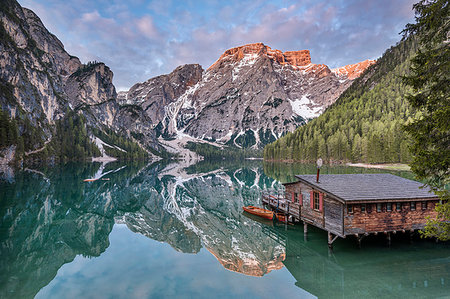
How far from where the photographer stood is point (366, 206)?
67.1 ft

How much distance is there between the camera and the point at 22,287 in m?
15.7

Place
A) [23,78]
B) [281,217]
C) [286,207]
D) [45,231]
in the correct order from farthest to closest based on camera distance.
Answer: [23,78] → [281,217] → [286,207] → [45,231]

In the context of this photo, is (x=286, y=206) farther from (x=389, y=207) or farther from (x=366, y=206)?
(x=389, y=207)

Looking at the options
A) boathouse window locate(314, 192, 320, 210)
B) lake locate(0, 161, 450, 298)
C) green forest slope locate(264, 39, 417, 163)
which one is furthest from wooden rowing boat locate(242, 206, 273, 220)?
green forest slope locate(264, 39, 417, 163)

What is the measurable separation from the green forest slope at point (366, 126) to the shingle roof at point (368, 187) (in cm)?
8447

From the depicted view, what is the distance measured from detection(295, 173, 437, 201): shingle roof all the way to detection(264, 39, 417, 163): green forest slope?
84.5m

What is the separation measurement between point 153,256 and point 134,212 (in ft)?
62.8

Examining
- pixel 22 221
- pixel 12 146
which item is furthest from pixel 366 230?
pixel 12 146

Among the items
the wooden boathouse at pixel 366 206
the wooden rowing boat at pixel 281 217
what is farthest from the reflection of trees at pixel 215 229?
the wooden boathouse at pixel 366 206

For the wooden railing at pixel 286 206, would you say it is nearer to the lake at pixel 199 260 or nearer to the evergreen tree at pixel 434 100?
the lake at pixel 199 260

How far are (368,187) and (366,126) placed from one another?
120m

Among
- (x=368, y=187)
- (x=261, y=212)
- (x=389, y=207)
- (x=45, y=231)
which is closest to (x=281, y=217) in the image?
(x=261, y=212)

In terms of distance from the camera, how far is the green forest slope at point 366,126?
104562mm

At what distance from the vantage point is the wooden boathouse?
797 inches
